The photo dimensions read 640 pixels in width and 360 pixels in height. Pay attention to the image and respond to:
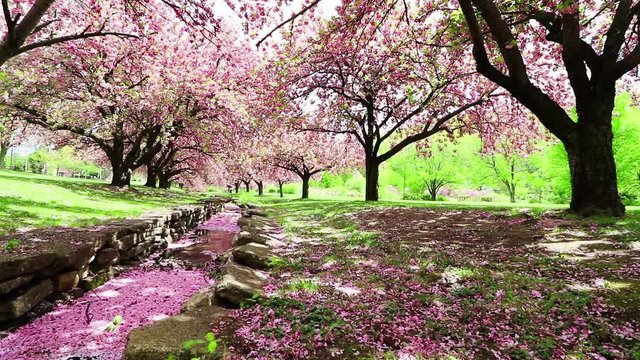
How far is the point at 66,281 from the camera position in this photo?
5938 millimetres

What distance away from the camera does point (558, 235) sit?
7594 mm

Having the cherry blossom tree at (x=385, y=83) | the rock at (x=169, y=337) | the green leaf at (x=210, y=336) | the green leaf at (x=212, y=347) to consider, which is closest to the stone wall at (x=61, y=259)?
the rock at (x=169, y=337)

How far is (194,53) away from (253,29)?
9.35 meters

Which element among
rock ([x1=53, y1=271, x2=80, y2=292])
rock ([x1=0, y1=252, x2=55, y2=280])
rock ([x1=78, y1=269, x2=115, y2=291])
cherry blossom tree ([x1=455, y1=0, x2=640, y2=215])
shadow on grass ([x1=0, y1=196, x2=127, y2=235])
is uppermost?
cherry blossom tree ([x1=455, y1=0, x2=640, y2=215])

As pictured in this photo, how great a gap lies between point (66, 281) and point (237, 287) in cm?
334

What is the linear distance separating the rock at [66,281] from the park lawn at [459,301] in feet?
10.9

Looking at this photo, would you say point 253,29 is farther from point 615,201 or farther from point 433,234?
point 615,201

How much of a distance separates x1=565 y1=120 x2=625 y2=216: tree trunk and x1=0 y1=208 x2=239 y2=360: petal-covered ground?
29.4 ft

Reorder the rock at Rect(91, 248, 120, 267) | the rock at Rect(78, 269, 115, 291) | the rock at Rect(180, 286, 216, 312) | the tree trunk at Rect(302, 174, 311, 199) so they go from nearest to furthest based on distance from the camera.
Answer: the rock at Rect(180, 286, 216, 312) → the rock at Rect(78, 269, 115, 291) → the rock at Rect(91, 248, 120, 267) → the tree trunk at Rect(302, 174, 311, 199)

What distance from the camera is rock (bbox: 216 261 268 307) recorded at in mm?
4516

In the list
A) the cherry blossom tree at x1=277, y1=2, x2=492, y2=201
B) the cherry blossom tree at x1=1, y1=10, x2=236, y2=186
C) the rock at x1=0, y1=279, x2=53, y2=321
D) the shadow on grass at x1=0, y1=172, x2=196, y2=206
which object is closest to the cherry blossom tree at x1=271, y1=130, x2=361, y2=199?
the cherry blossom tree at x1=277, y1=2, x2=492, y2=201

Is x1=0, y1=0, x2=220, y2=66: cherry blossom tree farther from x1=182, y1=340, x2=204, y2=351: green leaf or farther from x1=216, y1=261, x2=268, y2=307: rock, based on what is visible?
x1=182, y1=340, x2=204, y2=351: green leaf

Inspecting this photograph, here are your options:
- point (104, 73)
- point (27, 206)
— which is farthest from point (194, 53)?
point (27, 206)

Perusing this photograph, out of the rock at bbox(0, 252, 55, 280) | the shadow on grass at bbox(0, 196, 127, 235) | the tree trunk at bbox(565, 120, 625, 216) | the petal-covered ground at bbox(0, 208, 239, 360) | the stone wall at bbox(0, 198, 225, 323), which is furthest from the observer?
the tree trunk at bbox(565, 120, 625, 216)
